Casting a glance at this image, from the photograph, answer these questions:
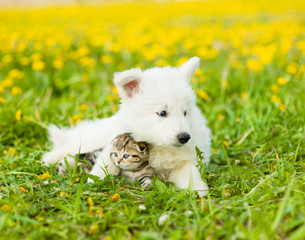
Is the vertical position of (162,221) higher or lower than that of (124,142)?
lower

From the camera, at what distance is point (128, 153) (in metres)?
3.01

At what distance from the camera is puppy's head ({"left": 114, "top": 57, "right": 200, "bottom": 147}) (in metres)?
2.84

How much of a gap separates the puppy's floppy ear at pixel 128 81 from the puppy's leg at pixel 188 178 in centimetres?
81

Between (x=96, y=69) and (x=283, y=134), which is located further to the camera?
(x=96, y=69)

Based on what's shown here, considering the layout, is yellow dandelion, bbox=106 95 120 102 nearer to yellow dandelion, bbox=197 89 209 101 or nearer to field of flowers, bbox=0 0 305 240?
field of flowers, bbox=0 0 305 240

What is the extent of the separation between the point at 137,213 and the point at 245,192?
3.08 feet

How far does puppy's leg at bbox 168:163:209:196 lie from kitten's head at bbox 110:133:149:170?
1.01 feet

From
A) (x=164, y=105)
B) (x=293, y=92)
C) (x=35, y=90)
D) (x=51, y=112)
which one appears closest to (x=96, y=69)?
(x=35, y=90)

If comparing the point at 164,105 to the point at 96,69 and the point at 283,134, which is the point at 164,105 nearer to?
the point at 283,134

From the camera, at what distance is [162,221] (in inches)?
91.6

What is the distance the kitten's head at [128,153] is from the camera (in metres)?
3.02

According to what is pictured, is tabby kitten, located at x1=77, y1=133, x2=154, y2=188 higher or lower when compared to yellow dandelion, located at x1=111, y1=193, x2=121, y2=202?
higher

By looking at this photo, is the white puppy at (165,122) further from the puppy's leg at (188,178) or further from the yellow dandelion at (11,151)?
the yellow dandelion at (11,151)

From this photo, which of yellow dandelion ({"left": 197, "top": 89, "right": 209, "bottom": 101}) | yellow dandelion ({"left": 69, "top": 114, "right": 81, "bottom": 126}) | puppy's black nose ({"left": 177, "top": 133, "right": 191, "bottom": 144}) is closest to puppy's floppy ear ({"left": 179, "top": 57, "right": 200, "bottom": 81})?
puppy's black nose ({"left": 177, "top": 133, "right": 191, "bottom": 144})
